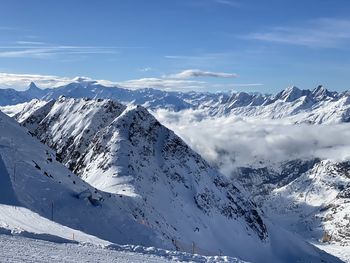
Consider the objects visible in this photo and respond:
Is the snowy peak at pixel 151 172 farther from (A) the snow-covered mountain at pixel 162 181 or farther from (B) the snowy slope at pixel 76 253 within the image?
(B) the snowy slope at pixel 76 253

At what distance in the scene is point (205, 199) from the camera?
439 ft

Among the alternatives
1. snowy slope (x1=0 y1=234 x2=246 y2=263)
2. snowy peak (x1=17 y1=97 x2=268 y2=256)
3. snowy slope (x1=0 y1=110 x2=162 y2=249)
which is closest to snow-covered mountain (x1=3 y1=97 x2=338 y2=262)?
snowy peak (x1=17 y1=97 x2=268 y2=256)

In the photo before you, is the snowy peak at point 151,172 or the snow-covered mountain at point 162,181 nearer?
the snow-covered mountain at point 162,181

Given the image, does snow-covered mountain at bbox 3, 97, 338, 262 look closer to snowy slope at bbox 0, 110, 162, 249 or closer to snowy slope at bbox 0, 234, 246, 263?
snowy slope at bbox 0, 110, 162, 249

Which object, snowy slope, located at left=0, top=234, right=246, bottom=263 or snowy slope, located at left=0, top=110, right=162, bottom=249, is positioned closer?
snowy slope, located at left=0, top=234, right=246, bottom=263

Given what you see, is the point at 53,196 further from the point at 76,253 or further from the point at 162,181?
the point at 162,181

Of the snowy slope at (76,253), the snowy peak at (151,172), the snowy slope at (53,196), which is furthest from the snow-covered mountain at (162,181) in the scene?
the snowy slope at (76,253)

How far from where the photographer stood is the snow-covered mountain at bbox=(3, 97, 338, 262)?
112312 millimetres

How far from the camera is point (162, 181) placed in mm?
126500

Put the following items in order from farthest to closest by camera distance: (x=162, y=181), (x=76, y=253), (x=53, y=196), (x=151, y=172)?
1. (x=151, y=172)
2. (x=162, y=181)
3. (x=53, y=196)
4. (x=76, y=253)

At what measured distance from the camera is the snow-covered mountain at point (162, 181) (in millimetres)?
112312

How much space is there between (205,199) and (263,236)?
27342mm

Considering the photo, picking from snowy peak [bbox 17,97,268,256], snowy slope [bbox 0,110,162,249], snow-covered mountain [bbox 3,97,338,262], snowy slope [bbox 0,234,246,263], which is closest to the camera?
snowy slope [bbox 0,234,246,263]

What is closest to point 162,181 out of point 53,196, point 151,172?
point 151,172
